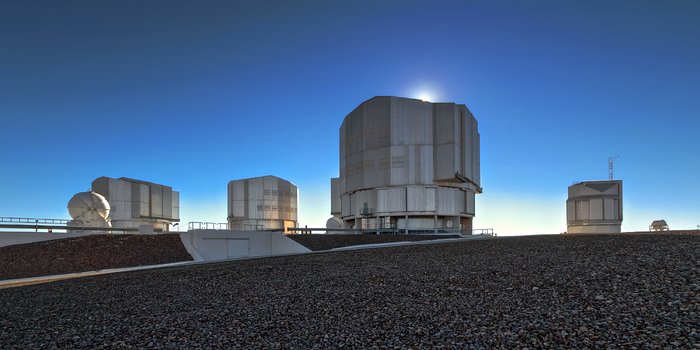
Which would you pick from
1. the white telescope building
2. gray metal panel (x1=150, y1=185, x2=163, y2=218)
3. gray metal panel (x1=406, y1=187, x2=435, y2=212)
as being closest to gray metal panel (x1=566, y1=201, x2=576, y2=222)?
the white telescope building

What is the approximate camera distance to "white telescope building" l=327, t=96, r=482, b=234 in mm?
48594

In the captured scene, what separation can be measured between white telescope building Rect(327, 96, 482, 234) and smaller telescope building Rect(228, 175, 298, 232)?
85.1 ft

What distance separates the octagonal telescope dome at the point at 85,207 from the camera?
46.2 meters

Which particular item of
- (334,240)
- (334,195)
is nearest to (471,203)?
(334,240)

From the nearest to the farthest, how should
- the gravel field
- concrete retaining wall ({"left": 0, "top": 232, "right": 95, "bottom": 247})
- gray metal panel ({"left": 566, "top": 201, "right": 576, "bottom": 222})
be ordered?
1. the gravel field
2. concrete retaining wall ({"left": 0, "top": 232, "right": 95, "bottom": 247})
3. gray metal panel ({"left": 566, "top": 201, "right": 576, "bottom": 222})

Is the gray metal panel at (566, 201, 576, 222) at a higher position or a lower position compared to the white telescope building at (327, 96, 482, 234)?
lower

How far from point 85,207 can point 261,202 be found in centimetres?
3078

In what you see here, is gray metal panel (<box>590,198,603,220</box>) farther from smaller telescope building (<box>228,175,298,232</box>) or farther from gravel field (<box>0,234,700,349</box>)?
gravel field (<box>0,234,700,349</box>)

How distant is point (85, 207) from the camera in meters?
46.4

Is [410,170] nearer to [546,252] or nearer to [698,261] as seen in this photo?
[546,252]

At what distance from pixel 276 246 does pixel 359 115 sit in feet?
95.7

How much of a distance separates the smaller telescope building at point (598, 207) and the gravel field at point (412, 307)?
231 feet

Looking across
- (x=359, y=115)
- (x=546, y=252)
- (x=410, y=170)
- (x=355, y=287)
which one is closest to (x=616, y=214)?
(x=410, y=170)

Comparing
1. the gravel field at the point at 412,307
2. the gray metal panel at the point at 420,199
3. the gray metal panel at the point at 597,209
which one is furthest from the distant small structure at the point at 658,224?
the gravel field at the point at 412,307
